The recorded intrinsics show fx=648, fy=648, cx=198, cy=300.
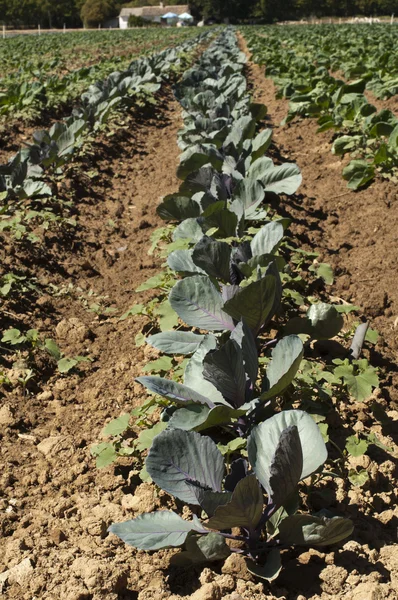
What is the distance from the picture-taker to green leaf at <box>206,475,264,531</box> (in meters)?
1.74

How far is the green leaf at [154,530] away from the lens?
6.02 ft

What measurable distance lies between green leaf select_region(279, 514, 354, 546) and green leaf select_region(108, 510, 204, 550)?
269mm

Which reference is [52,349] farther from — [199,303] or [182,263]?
[199,303]

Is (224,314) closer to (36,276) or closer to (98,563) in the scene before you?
(98,563)

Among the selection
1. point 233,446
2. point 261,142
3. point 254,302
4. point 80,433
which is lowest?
point 80,433

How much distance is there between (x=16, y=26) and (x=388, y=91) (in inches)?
3087

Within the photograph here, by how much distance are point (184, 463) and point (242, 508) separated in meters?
0.24

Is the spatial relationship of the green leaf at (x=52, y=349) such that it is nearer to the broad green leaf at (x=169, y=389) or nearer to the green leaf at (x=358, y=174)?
the broad green leaf at (x=169, y=389)

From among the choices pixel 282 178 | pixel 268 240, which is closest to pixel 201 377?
pixel 268 240

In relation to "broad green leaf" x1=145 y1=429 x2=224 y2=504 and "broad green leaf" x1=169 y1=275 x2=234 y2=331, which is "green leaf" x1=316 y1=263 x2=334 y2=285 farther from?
"broad green leaf" x1=145 y1=429 x2=224 y2=504

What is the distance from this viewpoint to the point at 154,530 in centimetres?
187

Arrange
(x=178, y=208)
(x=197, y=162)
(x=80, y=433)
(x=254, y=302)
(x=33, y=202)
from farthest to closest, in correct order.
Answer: (x=33, y=202), (x=197, y=162), (x=178, y=208), (x=80, y=433), (x=254, y=302)

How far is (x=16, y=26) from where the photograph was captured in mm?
77688

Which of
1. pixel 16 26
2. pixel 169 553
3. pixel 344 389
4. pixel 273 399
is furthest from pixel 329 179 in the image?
pixel 16 26
